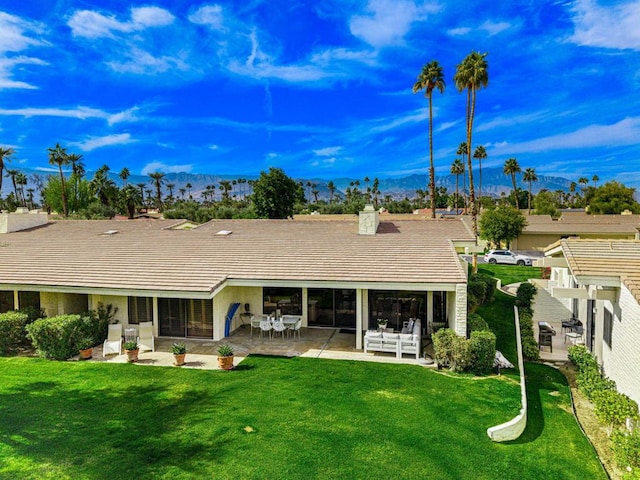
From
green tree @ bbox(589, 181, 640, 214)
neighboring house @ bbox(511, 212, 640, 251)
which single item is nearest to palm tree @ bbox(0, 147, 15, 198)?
neighboring house @ bbox(511, 212, 640, 251)

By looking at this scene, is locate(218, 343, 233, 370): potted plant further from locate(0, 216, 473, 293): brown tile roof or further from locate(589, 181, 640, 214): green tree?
locate(589, 181, 640, 214): green tree

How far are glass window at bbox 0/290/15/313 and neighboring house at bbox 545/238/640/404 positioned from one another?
19265 mm

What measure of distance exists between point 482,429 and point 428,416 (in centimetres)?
112

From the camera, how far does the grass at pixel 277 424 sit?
734 centimetres

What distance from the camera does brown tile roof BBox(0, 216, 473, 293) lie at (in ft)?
46.0

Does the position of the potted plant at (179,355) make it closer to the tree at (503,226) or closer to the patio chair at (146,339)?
the patio chair at (146,339)

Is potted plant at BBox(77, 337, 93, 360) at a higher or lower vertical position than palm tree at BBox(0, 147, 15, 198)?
lower

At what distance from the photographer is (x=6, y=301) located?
54.2ft

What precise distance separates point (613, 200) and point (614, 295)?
7328 cm

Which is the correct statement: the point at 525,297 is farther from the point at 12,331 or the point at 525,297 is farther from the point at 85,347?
the point at 12,331

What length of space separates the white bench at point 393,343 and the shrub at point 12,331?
11.5 meters

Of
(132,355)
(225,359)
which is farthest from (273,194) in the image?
(225,359)

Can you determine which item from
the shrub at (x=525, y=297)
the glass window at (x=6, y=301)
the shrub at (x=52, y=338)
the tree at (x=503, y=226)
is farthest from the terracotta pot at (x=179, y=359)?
the tree at (x=503, y=226)

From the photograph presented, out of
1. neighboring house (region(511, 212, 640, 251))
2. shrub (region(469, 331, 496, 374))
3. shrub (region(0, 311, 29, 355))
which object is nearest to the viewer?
shrub (region(469, 331, 496, 374))
